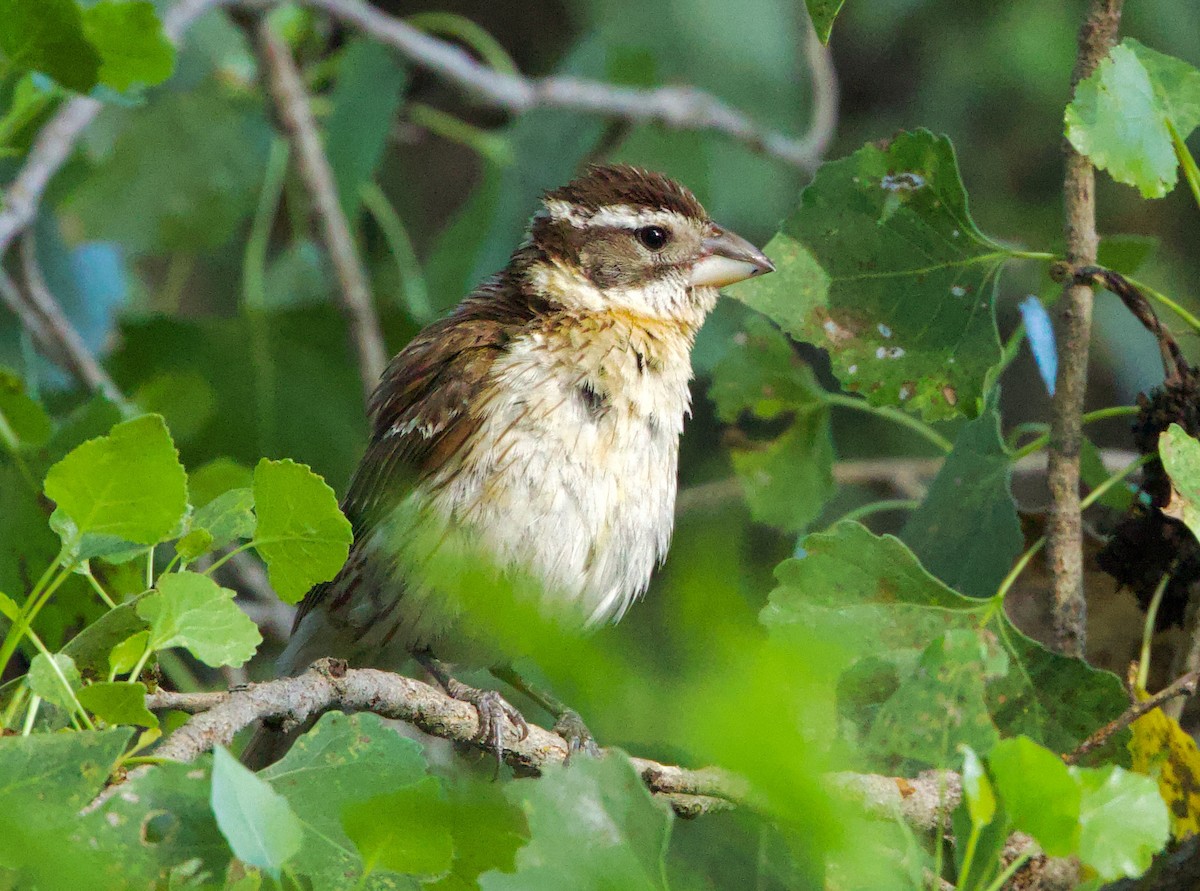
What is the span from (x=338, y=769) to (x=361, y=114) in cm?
379

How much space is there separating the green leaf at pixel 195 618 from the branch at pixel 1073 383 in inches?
55.7

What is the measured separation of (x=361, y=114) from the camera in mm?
5141

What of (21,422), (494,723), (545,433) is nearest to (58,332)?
(21,422)

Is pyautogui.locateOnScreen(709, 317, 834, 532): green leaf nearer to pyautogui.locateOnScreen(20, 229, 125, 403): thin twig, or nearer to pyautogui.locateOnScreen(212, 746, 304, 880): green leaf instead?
pyautogui.locateOnScreen(212, 746, 304, 880): green leaf

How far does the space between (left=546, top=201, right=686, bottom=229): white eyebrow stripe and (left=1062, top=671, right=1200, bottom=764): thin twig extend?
1.96 metres

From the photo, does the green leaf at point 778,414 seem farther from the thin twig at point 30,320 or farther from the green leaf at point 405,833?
the thin twig at point 30,320

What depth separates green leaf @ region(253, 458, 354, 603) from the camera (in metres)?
1.86

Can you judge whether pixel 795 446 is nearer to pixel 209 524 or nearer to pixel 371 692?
pixel 371 692

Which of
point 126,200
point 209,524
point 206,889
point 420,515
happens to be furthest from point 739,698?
point 126,200

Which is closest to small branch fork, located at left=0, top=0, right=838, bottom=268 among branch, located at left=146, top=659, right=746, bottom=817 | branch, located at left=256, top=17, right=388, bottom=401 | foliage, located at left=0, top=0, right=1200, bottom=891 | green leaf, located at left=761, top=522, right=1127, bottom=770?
foliage, located at left=0, top=0, right=1200, bottom=891

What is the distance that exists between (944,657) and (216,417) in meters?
3.52

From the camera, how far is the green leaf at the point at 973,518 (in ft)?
8.50

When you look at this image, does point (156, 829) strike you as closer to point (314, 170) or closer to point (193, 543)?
point (193, 543)

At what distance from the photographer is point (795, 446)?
3.28m
